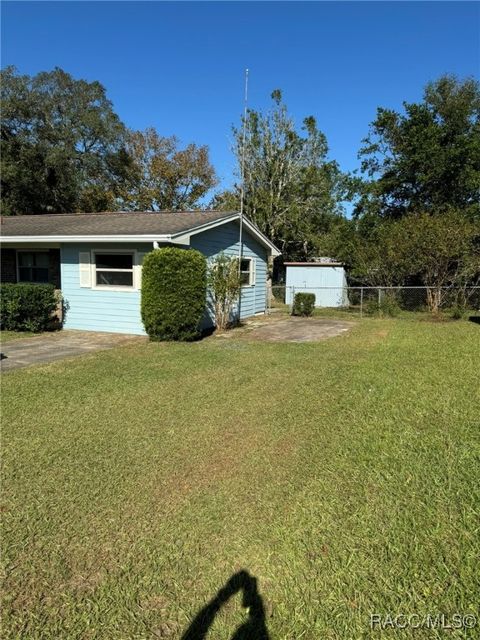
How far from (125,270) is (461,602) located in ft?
32.7

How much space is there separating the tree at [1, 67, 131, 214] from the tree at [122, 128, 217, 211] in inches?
43.3

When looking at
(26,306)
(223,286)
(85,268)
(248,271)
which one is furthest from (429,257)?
(26,306)

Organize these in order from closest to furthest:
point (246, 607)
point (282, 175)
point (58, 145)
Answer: point (246, 607), point (282, 175), point (58, 145)

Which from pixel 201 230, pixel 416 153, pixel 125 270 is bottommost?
pixel 125 270

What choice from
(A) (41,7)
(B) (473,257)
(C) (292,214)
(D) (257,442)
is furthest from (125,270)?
(C) (292,214)

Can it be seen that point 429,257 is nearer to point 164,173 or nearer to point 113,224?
point 113,224

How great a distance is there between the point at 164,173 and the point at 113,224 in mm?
21348

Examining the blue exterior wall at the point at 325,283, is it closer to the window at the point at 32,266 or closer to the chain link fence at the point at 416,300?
the chain link fence at the point at 416,300

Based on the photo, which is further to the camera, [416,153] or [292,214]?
[292,214]

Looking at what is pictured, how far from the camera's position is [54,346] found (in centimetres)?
901

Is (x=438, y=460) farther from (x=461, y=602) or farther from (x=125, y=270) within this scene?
(x=125, y=270)

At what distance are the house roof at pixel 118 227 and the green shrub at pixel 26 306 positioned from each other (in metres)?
1.45

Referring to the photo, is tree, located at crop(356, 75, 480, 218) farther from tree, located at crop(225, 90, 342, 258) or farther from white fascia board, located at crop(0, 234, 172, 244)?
white fascia board, located at crop(0, 234, 172, 244)

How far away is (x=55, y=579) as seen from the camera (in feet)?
7.47
